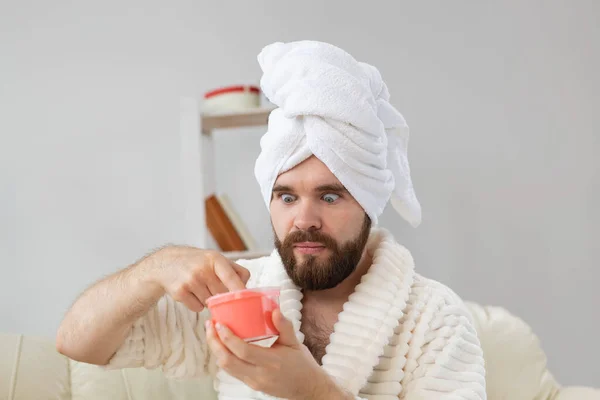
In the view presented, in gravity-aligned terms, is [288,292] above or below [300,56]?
below

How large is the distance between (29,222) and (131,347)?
1.49 m

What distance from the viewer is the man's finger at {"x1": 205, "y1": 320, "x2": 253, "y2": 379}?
110cm

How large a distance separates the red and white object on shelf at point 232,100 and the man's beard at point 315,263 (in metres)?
1.03

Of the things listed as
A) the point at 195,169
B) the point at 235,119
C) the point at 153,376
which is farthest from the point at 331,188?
the point at 235,119

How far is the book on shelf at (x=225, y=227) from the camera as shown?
106 inches

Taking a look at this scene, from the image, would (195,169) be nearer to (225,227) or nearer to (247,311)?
(225,227)

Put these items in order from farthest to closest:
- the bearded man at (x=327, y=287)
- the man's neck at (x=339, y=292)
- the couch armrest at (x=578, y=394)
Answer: the couch armrest at (x=578, y=394), the man's neck at (x=339, y=292), the bearded man at (x=327, y=287)

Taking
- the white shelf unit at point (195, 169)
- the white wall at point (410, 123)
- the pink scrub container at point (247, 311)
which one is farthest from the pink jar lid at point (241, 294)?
the white wall at point (410, 123)

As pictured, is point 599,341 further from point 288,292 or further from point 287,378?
point 287,378

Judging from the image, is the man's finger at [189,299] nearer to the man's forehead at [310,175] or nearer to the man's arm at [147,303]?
the man's arm at [147,303]

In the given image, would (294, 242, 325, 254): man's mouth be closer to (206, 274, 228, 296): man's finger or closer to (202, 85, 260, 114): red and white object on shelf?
(206, 274, 228, 296): man's finger

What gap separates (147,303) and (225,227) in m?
1.18

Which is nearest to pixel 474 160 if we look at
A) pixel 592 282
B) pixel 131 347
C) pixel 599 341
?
pixel 592 282

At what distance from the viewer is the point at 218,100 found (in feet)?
8.82
